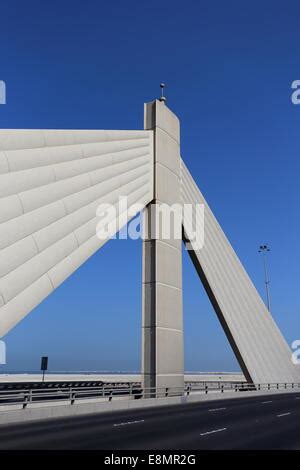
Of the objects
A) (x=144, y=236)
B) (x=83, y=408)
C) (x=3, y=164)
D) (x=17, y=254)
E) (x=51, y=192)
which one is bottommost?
(x=83, y=408)

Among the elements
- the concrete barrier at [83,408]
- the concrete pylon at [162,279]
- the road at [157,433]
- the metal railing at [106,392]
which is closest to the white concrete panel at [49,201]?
the metal railing at [106,392]

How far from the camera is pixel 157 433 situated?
13805 mm

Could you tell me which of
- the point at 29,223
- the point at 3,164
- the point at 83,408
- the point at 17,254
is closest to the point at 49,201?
the point at 29,223

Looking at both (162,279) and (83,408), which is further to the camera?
(162,279)

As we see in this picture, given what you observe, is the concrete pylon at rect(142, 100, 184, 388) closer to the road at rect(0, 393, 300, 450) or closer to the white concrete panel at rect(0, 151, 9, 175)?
the road at rect(0, 393, 300, 450)

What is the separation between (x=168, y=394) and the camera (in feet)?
98.0

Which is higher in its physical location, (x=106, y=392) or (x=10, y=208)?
(x=10, y=208)

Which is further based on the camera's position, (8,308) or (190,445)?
(8,308)

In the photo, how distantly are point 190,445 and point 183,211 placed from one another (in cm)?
2484

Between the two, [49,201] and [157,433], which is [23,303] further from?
[157,433]

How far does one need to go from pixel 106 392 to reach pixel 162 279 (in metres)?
8.27

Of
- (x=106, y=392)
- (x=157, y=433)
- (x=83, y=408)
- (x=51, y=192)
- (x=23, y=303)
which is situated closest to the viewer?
(x=157, y=433)
